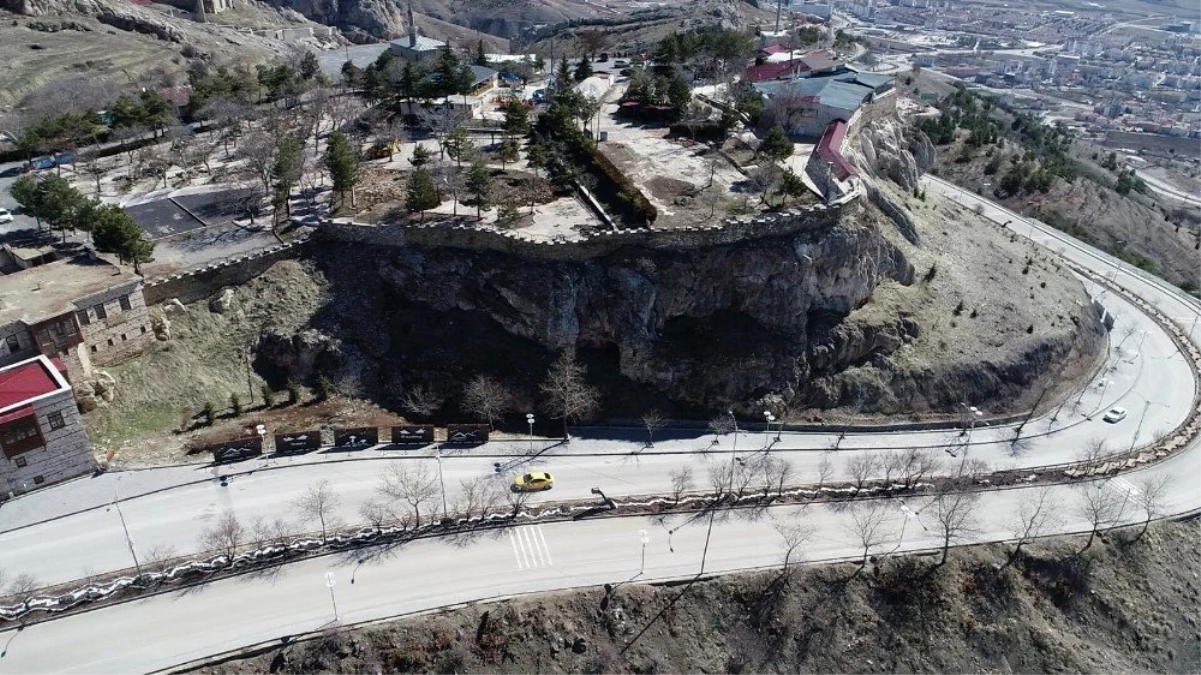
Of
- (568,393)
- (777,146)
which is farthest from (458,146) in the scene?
(777,146)

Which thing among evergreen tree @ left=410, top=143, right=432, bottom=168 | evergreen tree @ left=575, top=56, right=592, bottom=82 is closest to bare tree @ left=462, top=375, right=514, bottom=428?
evergreen tree @ left=410, top=143, right=432, bottom=168

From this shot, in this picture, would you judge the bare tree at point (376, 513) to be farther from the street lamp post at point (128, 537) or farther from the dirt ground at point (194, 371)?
Answer: the street lamp post at point (128, 537)

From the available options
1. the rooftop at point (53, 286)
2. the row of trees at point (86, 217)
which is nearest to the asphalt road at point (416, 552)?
the rooftop at point (53, 286)

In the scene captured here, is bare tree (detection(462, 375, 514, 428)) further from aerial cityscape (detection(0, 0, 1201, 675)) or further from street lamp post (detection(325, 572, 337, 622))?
street lamp post (detection(325, 572, 337, 622))

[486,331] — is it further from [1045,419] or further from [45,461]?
[1045,419]

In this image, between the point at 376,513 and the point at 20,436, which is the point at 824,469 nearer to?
the point at 376,513

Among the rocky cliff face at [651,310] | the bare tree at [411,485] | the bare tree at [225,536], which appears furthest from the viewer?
the rocky cliff face at [651,310]
